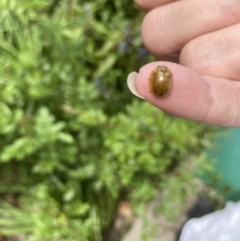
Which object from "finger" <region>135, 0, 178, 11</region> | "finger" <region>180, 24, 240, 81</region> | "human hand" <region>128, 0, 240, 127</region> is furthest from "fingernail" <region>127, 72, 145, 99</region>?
"finger" <region>135, 0, 178, 11</region>

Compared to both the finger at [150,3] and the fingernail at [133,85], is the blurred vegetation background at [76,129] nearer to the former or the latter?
the finger at [150,3]

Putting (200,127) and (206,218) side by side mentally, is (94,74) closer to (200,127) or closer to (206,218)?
(200,127)

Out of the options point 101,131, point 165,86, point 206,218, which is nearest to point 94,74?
point 101,131

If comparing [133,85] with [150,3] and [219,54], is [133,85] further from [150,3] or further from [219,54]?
[150,3]

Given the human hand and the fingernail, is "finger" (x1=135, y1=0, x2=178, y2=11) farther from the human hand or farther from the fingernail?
the fingernail

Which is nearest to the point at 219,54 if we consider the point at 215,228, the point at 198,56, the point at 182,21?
the point at 198,56

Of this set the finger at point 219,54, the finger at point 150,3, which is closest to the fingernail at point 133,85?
the finger at point 219,54
